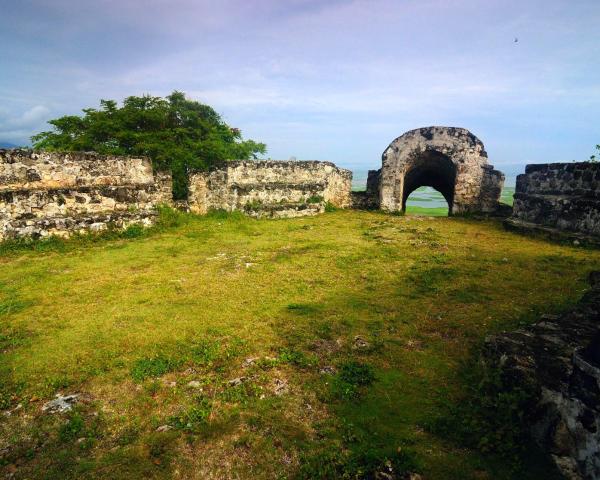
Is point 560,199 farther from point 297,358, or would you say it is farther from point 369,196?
point 297,358

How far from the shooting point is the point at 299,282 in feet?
25.0

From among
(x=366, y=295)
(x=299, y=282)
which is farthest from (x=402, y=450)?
(x=299, y=282)

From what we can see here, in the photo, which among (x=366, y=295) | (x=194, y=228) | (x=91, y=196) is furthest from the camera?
(x=194, y=228)

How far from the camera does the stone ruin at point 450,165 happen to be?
1575 cm

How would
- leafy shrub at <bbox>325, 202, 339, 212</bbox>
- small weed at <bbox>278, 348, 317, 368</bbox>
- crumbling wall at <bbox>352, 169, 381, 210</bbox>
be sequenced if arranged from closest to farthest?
small weed at <bbox>278, 348, 317, 368</bbox>
leafy shrub at <bbox>325, 202, 339, 212</bbox>
crumbling wall at <bbox>352, 169, 381, 210</bbox>

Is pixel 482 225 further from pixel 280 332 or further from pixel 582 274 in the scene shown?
pixel 280 332

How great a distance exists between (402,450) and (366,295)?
3.80m

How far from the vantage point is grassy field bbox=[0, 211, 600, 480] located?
3.17m

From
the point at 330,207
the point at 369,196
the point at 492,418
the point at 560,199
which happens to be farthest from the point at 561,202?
the point at 492,418

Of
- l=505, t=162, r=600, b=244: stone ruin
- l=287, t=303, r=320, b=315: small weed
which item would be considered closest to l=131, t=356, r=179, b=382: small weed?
l=287, t=303, r=320, b=315: small weed

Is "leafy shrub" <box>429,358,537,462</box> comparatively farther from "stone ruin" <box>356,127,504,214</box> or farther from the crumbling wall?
the crumbling wall

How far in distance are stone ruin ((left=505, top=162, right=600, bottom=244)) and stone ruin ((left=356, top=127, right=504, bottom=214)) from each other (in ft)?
6.47

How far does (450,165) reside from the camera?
16.5 m

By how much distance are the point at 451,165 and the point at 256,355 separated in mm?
14872
